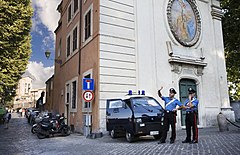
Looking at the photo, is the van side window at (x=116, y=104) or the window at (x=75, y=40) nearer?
the van side window at (x=116, y=104)

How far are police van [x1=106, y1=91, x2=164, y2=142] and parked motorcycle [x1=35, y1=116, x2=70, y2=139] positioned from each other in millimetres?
3729

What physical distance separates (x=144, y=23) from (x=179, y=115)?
5939 mm

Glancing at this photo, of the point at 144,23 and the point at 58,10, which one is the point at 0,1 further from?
the point at 144,23

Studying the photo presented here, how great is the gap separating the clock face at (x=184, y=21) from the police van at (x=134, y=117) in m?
7.03

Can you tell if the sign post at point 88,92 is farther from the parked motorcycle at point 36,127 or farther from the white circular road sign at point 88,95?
the parked motorcycle at point 36,127

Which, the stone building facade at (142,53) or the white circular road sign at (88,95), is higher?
the stone building facade at (142,53)

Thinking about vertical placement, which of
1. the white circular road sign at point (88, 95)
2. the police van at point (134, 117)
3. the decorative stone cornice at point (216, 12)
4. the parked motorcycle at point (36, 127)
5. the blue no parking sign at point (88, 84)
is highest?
the decorative stone cornice at point (216, 12)

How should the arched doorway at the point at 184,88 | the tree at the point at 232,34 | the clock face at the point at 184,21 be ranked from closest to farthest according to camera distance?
1. the arched doorway at the point at 184,88
2. the clock face at the point at 184,21
3. the tree at the point at 232,34

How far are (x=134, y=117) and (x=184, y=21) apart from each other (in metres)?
9.53

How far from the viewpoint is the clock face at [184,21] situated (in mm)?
14742

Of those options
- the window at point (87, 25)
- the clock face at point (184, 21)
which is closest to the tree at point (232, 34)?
the clock face at point (184, 21)

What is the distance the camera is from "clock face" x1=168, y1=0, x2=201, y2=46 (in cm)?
1474

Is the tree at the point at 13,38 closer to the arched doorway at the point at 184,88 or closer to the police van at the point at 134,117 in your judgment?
the police van at the point at 134,117

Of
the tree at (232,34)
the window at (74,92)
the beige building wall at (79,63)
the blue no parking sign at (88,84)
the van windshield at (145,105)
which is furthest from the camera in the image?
the tree at (232,34)
